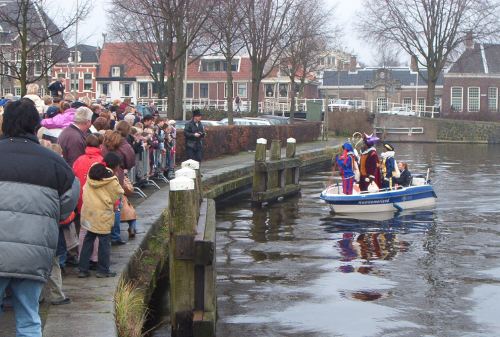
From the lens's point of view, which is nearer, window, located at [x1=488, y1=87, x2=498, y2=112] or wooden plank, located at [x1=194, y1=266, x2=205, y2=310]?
wooden plank, located at [x1=194, y1=266, x2=205, y2=310]

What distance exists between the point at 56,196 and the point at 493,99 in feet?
263

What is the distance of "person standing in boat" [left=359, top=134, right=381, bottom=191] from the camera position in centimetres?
1973

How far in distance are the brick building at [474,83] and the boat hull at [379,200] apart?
2417 inches

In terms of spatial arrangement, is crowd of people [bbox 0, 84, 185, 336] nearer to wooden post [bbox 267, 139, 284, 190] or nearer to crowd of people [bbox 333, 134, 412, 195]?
crowd of people [bbox 333, 134, 412, 195]

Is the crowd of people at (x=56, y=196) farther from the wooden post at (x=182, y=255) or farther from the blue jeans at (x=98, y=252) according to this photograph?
the wooden post at (x=182, y=255)

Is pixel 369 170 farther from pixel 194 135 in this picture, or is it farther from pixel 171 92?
pixel 171 92

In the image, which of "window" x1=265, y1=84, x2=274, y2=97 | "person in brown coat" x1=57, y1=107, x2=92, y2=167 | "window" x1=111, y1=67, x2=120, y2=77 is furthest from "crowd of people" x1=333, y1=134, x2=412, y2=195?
"window" x1=111, y1=67, x2=120, y2=77

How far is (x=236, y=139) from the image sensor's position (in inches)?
1262

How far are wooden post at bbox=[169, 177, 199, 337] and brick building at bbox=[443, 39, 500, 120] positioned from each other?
244ft

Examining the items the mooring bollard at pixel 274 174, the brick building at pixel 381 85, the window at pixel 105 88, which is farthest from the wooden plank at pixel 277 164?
the window at pixel 105 88

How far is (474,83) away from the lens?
82.3 metres

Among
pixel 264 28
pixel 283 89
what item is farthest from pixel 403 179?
pixel 283 89

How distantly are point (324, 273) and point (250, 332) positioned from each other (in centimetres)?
376

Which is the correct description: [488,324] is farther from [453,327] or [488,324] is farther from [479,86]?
[479,86]
